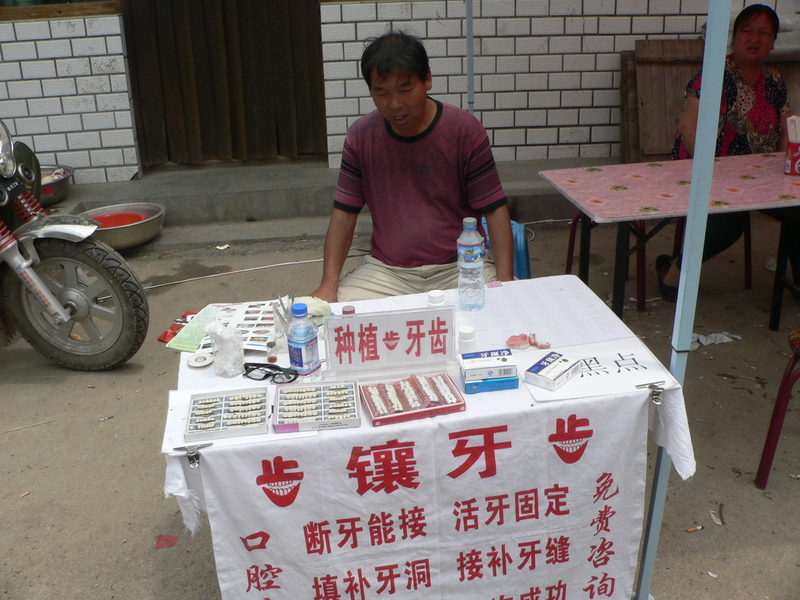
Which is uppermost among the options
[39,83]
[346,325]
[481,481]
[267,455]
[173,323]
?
[39,83]

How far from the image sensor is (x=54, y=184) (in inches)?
220

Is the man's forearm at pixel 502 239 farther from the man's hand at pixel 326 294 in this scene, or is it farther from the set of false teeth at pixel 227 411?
the set of false teeth at pixel 227 411

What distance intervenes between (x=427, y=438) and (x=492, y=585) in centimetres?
54

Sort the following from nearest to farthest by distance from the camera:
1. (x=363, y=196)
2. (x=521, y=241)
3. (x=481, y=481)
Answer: (x=481, y=481)
(x=363, y=196)
(x=521, y=241)

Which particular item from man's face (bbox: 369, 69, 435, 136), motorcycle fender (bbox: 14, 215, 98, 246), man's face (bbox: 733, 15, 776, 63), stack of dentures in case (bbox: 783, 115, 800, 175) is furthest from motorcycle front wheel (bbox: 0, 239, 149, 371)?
man's face (bbox: 733, 15, 776, 63)

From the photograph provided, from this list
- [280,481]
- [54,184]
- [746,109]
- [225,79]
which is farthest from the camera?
[225,79]

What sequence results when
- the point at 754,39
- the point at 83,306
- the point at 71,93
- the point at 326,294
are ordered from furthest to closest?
the point at 71,93, the point at 754,39, the point at 83,306, the point at 326,294

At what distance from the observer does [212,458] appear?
183cm

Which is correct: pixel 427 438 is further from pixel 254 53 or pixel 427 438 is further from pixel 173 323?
pixel 254 53

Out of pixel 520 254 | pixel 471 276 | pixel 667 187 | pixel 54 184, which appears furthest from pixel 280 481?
pixel 54 184

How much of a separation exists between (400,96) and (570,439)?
1.47 m

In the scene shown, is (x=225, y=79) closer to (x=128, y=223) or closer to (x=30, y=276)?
(x=128, y=223)

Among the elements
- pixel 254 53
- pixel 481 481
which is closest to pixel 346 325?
pixel 481 481

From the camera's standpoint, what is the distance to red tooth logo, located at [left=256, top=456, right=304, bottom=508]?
1864mm
